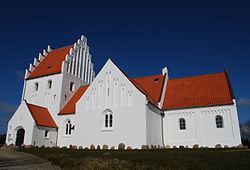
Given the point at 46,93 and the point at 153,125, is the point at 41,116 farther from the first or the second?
the point at 153,125

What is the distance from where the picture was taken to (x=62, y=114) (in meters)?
31.1

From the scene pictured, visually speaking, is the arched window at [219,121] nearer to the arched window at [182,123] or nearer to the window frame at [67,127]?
the arched window at [182,123]

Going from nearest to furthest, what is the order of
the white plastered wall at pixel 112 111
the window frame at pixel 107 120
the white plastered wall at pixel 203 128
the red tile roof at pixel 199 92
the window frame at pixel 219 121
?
the white plastered wall at pixel 112 111 → the white plastered wall at pixel 203 128 → the window frame at pixel 219 121 → the window frame at pixel 107 120 → the red tile roof at pixel 199 92

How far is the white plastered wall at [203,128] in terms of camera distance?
23.6 meters

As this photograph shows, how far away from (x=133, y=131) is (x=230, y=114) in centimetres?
1111

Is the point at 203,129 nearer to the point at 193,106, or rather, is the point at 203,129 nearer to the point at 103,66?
the point at 193,106

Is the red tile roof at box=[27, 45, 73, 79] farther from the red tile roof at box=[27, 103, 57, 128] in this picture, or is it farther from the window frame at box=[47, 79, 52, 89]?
the red tile roof at box=[27, 103, 57, 128]

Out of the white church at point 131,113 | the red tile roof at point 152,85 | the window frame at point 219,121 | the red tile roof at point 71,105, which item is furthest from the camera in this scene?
the red tile roof at point 71,105

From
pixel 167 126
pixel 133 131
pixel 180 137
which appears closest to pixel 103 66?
pixel 133 131

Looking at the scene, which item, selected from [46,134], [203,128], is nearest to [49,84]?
[46,134]

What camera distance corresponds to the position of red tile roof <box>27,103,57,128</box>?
1129 inches

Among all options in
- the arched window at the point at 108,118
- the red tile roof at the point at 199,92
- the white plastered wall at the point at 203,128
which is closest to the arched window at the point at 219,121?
the white plastered wall at the point at 203,128

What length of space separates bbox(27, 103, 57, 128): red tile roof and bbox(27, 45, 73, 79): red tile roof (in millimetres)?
6318

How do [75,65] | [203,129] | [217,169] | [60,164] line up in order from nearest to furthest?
[217,169]
[60,164]
[203,129]
[75,65]
